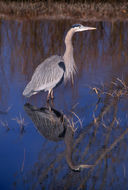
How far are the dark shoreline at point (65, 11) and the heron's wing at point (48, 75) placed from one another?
523 centimetres

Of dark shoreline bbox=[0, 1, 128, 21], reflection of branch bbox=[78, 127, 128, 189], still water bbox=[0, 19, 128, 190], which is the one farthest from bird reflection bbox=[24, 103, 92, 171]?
dark shoreline bbox=[0, 1, 128, 21]

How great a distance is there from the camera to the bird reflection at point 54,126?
10.8 ft

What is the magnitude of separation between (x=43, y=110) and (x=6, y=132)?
0.89 m

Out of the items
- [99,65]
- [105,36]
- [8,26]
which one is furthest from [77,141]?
[8,26]

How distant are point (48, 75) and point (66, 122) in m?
1.02

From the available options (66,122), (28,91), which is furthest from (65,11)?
(66,122)

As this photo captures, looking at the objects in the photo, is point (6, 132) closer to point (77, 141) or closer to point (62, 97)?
point (77, 141)

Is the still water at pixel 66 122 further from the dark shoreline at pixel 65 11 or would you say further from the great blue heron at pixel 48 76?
the dark shoreline at pixel 65 11

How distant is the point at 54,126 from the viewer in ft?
13.0

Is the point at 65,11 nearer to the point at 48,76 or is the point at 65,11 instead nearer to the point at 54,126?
the point at 48,76

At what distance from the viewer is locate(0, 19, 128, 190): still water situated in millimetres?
2908

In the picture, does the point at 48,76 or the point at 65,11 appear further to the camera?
the point at 65,11

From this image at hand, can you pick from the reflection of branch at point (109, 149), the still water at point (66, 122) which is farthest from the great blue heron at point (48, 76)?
the reflection of branch at point (109, 149)

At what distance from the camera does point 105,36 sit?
823 centimetres
